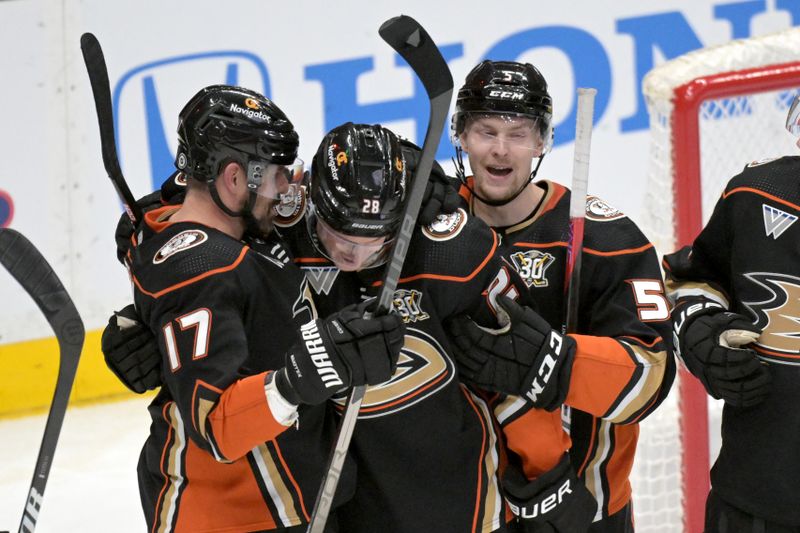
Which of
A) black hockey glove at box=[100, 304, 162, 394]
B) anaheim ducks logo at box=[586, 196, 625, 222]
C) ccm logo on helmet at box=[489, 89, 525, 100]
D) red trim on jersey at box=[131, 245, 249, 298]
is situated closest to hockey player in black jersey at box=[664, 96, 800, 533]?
anaheim ducks logo at box=[586, 196, 625, 222]

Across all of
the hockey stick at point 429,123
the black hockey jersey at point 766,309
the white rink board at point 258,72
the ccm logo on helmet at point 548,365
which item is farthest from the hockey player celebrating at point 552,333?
the white rink board at point 258,72

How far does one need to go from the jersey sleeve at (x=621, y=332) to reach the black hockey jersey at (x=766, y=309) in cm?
9

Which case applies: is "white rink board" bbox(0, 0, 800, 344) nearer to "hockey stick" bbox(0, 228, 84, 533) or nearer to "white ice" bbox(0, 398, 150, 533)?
"white ice" bbox(0, 398, 150, 533)

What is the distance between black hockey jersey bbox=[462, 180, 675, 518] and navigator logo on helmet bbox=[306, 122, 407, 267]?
1.34ft

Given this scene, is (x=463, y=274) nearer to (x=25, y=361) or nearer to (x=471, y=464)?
(x=471, y=464)

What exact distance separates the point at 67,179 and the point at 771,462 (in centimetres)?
283

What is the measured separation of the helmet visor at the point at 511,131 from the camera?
7.52 feet

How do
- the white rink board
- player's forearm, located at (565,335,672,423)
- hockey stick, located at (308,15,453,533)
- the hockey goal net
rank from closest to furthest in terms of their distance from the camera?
hockey stick, located at (308,15,453,533)
player's forearm, located at (565,335,672,423)
the hockey goal net
the white rink board

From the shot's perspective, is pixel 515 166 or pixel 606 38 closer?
pixel 515 166

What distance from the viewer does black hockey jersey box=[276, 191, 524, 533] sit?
202 centimetres

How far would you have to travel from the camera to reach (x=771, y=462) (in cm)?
215

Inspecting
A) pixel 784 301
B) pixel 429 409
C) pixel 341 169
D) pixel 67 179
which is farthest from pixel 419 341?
pixel 67 179

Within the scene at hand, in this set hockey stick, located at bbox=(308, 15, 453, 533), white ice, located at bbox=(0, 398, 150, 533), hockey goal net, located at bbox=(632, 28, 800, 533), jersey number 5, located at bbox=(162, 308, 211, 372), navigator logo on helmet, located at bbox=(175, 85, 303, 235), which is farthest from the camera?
white ice, located at bbox=(0, 398, 150, 533)

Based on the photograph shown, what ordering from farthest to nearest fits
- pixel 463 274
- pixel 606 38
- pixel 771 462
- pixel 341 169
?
pixel 606 38
pixel 771 462
pixel 463 274
pixel 341 169
